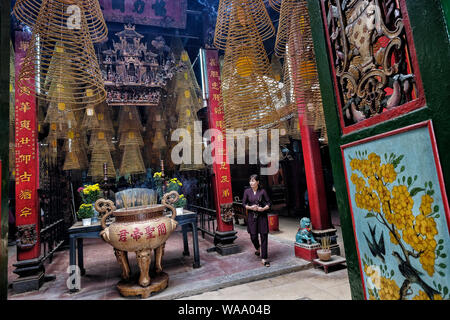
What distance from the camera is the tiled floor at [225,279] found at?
3.47 meters

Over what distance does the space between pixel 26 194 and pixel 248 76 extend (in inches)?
164

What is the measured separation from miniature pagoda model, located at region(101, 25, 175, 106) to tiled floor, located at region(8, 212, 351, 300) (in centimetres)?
322

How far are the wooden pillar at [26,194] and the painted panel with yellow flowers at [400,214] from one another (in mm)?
4941

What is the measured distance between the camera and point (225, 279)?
386 cm

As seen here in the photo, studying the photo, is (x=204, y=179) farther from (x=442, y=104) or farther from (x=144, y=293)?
(x=442, y=104)

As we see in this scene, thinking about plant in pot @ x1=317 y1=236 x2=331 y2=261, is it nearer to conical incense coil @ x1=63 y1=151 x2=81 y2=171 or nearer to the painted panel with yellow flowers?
the painted panel with yellow flowers

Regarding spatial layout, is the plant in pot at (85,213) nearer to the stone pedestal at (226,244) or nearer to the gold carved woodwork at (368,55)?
the stone pedestal at (226,244)

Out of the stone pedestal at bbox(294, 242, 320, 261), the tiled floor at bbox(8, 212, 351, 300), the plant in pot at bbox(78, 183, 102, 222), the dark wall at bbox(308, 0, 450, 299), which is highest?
the dark wall at bbox(308, 0, 450, 299)

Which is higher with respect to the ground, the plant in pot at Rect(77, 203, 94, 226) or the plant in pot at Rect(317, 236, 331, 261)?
the plant in pot at Rect(77, 203, 94, 226)

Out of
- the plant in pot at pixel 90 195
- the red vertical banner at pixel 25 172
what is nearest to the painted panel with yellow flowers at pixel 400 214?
the plant in pot at pixel 90 195

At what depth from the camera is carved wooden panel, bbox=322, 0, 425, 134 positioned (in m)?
0.87

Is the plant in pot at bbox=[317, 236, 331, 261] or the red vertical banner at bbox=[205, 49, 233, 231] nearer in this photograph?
the plant in pot at bbox=[317, 236, 331, 261]

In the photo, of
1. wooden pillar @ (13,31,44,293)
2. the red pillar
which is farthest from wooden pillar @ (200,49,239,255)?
wooden pillar @ (13,31,44,293)

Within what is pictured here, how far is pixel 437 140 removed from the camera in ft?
2.49
